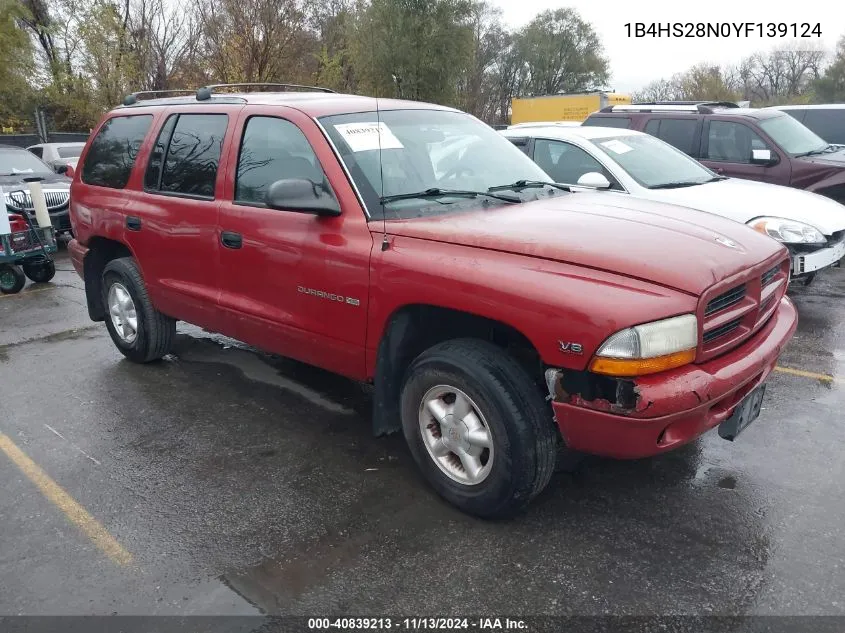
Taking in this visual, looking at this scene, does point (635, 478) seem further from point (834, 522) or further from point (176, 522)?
point (176, 522)

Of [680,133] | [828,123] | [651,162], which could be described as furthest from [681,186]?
[828,123]

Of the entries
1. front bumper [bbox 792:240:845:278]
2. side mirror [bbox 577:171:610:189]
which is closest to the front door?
side mirror [bbox 577:171:610:189]

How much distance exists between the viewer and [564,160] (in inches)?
280

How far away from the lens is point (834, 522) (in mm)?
3209

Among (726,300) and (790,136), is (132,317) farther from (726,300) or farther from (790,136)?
(790,136)

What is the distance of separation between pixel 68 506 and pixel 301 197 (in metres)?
1.90

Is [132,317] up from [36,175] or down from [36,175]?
down

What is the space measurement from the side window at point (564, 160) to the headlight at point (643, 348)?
4.29 m

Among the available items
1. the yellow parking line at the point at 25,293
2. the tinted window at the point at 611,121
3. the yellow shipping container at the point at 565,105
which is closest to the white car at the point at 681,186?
the tinted window at the point at 611,121

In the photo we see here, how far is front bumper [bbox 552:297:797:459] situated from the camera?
270 cm

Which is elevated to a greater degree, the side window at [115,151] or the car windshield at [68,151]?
the car windshield at [68,151]

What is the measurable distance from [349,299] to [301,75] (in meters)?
21.9

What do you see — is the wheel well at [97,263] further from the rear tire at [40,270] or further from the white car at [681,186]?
the white car at [681,186]

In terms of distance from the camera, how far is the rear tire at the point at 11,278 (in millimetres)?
8070
